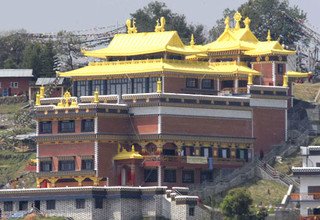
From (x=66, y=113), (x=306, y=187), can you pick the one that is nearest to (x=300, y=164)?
(x=306, y=187)

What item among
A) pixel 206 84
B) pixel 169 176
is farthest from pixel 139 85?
pixel 169 176

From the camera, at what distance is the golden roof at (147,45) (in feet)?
636

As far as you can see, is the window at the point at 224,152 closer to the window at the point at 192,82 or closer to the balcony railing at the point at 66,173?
the window at the point at 192,82

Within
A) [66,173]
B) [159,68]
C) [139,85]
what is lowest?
[66,173]

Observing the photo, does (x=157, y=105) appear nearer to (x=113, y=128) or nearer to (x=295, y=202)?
(x=113, y=128)

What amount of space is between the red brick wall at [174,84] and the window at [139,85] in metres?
2.09

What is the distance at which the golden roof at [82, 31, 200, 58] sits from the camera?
7633 inches

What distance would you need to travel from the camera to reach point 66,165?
609ft

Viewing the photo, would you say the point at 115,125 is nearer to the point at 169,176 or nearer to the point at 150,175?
the point at 150,175

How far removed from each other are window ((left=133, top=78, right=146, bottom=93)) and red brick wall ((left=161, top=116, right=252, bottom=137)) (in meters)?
7.06

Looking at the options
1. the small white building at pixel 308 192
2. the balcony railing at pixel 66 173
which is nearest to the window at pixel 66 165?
the balcony railing at pixel 66 173

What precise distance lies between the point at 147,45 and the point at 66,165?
52.4 ft

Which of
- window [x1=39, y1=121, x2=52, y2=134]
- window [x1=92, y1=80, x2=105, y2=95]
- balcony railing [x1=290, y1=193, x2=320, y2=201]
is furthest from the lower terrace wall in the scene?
window [x1=92, y1=80, x2=105, y2=95]

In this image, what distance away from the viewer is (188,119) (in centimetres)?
18675
